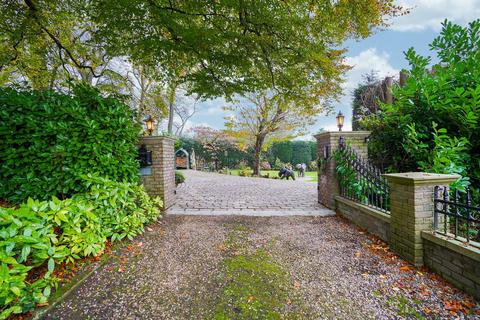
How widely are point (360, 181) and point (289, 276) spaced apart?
7.61ft

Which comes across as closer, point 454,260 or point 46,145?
point 454,260

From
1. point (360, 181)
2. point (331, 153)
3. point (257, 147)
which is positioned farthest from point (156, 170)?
point (257, 147)

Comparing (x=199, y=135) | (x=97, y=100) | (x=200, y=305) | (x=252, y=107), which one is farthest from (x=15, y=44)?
(x=199, y=135)

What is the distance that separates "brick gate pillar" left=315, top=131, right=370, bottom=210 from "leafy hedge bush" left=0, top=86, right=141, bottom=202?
13.6 ft

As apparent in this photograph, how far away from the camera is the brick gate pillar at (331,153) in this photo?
4.46 m

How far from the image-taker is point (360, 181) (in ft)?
12.3

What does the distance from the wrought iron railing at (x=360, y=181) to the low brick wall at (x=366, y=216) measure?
121mm

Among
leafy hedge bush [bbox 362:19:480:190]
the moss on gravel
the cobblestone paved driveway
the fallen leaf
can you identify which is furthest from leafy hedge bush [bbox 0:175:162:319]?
leafy hedge bush [bbox 362:19:480:190]

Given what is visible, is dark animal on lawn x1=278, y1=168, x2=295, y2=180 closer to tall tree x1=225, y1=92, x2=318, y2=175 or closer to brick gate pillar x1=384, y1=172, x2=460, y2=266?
tall tree x1=225, y1=92, x2=318, y2=175

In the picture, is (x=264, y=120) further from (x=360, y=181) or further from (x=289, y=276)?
(x=289, y=276)

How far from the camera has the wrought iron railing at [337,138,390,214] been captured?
3447 mm

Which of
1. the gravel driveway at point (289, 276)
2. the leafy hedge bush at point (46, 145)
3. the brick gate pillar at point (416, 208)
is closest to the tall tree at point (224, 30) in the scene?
the leafy hedge bush at point (46, 145)

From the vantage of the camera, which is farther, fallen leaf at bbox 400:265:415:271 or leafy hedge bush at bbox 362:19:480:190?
leafy hedge bush at bbox 362:19:480:190

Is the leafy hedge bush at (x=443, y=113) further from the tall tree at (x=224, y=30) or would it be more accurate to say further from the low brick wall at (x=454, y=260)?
the tall tree at (x=224, y=30)
